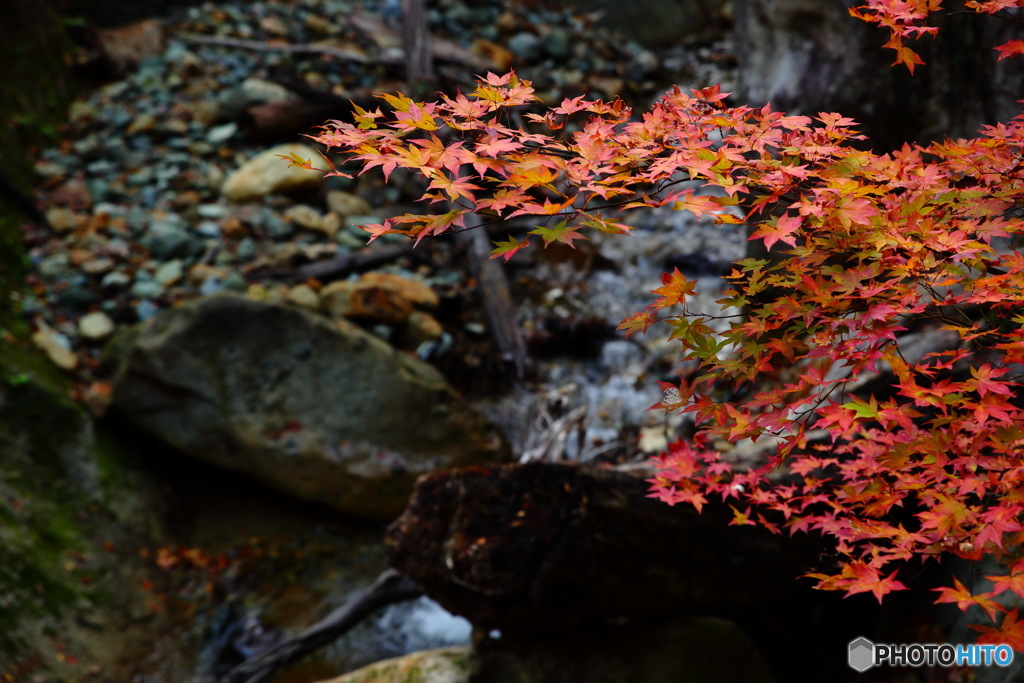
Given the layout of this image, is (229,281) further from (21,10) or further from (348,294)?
(21,10)

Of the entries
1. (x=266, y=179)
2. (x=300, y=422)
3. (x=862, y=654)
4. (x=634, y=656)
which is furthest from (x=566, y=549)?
(x=266, y=179)

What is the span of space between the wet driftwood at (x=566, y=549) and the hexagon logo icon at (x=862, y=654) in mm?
559

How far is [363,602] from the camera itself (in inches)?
149

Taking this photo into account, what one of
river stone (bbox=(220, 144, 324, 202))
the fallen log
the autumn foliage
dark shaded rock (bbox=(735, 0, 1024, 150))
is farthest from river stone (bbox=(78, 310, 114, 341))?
dark shaded rock (bbox=(735, 0, 1024, 150))

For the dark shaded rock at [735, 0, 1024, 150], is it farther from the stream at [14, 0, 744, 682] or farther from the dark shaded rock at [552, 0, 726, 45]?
the dark shaded rock at [552, 0, 726, 45]

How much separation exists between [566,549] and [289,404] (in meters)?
3.06

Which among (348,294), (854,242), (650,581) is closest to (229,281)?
(348,294)

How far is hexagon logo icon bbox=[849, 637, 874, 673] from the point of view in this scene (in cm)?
322

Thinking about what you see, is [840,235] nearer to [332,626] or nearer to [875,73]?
[875,73]

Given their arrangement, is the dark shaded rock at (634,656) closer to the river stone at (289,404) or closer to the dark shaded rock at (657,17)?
the river stone at (289,404)

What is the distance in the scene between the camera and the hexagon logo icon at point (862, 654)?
3.22 metres

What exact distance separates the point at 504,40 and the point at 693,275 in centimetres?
Answer: 566

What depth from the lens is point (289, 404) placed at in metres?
5.04

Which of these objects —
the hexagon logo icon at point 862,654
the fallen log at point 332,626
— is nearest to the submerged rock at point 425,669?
the fallen log at point 332,626
